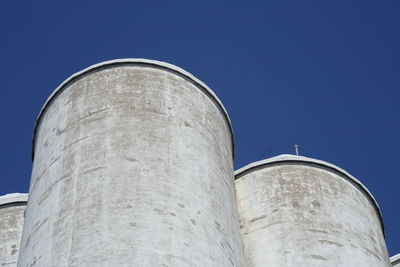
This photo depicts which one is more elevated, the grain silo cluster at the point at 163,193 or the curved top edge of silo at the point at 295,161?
the curved top edge of silo at the point at 295,161

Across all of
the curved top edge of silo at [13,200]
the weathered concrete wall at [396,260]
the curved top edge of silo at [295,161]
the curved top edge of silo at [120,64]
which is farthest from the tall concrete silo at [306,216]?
the curved top edge of silo at [13,200]

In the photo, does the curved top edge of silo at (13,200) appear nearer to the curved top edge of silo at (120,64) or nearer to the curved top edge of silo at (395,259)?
the curved top edge of silo at (120,64)

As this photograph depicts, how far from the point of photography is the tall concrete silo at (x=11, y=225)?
19.5 meters

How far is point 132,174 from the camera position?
52.1 feet

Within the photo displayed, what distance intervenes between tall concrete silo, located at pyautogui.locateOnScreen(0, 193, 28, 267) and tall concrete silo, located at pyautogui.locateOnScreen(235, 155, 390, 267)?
4.59m

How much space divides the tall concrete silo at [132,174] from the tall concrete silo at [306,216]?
1.24 metres

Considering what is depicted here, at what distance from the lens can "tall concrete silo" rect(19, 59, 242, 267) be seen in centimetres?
1501

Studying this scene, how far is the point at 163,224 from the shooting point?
15.2 m

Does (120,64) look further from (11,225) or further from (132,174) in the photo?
(11,225)

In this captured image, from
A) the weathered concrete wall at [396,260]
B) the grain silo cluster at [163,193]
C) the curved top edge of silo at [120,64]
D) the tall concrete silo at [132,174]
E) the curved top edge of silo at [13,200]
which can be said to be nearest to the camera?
the tall concrete silo at [132,174]

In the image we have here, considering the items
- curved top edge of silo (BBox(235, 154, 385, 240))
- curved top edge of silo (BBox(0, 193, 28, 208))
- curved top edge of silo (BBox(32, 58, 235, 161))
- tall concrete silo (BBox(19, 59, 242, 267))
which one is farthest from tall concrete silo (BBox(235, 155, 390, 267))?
curved top edge of silo (BBox(0, 193, 28, 208))

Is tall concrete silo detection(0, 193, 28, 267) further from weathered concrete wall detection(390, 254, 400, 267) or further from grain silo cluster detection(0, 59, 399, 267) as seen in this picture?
weathered concrete wall detection(390, 254, 400, 267)

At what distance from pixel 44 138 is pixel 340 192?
6.11 meters

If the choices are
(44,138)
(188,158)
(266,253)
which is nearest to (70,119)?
(44,138)
